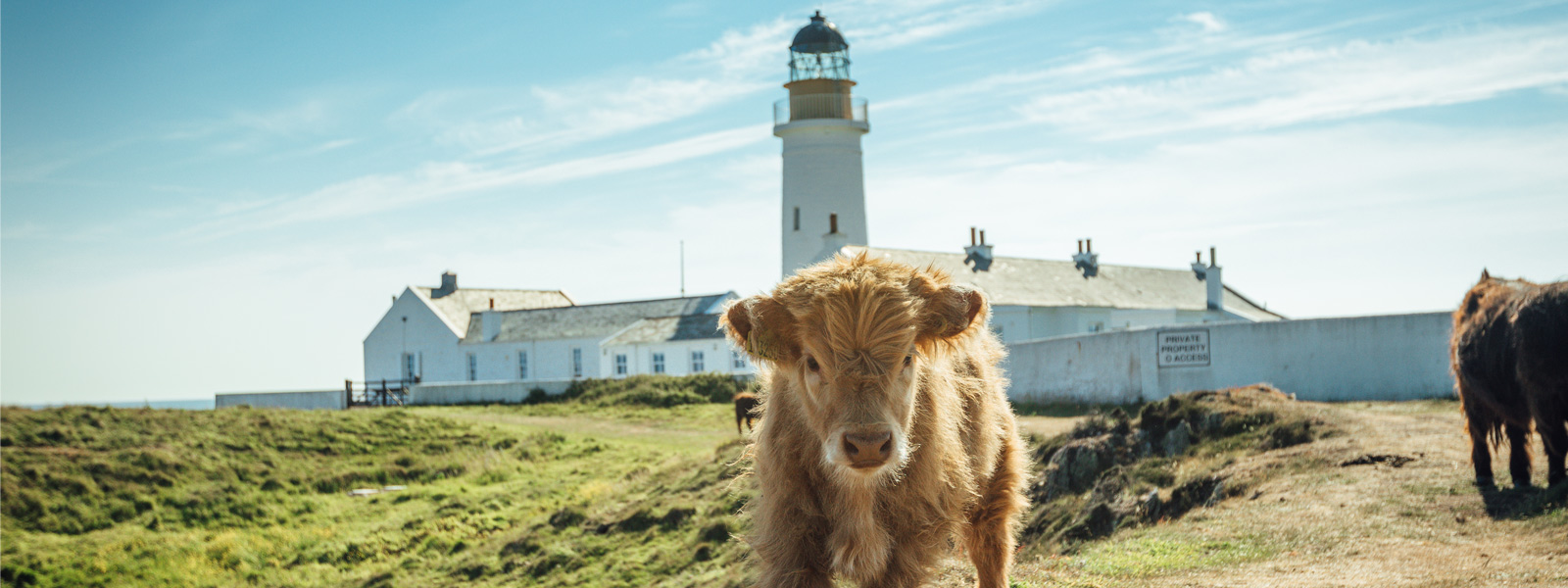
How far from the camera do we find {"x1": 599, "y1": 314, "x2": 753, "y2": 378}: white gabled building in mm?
45969

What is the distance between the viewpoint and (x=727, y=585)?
461 inches

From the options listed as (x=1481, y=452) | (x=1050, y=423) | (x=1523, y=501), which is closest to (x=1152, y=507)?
(x=1481, y=452)

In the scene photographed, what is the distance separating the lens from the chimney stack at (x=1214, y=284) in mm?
52562

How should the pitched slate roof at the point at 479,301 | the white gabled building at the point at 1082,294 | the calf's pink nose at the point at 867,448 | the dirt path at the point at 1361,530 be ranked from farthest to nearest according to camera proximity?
the pitched slate roof at the point at 479,301 < the white gabled building at the point at 1082,294 < the dirt path at the point at 1361,530 < the calf's pink nose at the point at 867,448

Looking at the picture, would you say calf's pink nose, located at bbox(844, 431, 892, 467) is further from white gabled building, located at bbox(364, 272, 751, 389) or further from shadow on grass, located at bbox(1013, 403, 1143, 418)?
white gabled building, located at bbox(364, 272, 751, 389)

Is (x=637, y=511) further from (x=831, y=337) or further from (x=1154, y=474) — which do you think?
(x=831, y=337)

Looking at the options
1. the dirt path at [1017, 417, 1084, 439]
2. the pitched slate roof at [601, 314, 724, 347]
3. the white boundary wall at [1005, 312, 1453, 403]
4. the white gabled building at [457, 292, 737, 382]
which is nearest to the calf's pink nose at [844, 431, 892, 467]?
the dirt path at [1017, 417, 1084, 439]

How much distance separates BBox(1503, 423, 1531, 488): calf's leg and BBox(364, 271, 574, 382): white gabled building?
166 ft

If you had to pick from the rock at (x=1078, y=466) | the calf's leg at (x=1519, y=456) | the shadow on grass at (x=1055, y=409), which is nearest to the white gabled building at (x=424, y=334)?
the shadow on grass at (x=1055, y=409)

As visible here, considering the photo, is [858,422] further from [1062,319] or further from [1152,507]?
[1062,319]

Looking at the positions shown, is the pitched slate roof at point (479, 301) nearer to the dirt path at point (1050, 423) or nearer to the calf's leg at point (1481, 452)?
the dirt path at point (1050, 423)

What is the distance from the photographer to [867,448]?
457 cm

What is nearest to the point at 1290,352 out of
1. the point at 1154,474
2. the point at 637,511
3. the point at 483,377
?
the point at 1154,474

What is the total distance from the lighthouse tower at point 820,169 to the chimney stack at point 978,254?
4.64 metres
